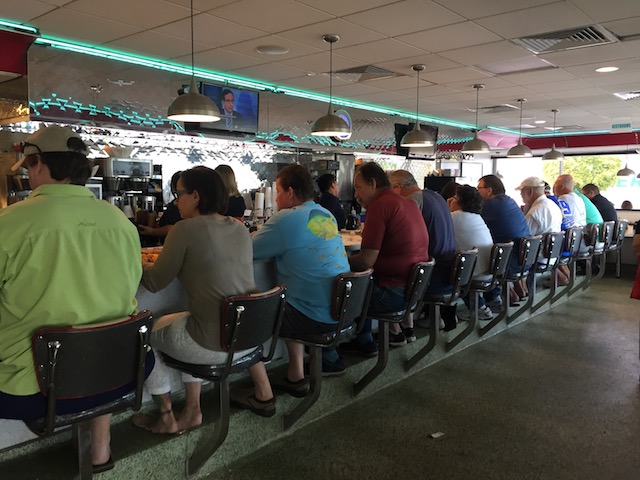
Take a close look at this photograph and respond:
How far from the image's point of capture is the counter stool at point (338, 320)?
2873mm

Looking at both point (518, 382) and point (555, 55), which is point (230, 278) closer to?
point (518, 382)

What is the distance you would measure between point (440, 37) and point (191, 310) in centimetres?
382

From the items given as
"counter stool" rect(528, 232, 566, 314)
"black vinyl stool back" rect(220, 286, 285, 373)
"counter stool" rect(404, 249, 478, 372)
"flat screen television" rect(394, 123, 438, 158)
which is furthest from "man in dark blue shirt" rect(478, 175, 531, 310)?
"flat screen television" rect(394, 123, 438, 158)

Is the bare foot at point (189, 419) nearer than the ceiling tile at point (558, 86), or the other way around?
the bare foot at point (189, 419)

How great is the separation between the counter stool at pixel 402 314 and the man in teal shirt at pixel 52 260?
1.88 meters

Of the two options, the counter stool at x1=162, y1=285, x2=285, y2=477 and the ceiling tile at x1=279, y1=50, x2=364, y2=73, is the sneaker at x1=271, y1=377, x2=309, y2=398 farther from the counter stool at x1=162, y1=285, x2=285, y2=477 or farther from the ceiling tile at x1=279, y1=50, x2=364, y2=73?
the ceiling tile at x1=279, y1=50, x2=364, y2=73

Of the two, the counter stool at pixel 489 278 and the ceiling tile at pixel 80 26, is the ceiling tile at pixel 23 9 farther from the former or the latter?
the counter stool at pixel 489 278

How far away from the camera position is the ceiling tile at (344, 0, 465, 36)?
4209 millimetres

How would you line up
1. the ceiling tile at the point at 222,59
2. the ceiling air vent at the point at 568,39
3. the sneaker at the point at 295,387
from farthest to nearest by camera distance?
1. the ceiling tile at the point at 222,59
2. the ceiling air vent at the point at 568,39
3. the sneaker at the point at 295,387

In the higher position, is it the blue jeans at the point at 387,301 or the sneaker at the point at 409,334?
the blue jeans at the point at 387,301

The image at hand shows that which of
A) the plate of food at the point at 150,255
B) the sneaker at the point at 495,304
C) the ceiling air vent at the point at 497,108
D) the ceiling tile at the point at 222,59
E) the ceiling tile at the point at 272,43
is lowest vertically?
the sneaker at the point at 495,304

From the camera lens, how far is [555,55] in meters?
5.70

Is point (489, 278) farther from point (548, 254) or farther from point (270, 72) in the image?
point (270, 72)

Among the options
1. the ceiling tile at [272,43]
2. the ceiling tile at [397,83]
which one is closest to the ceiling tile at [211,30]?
the ceiling tile at [272,43]
